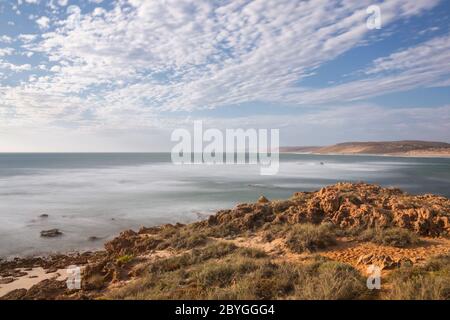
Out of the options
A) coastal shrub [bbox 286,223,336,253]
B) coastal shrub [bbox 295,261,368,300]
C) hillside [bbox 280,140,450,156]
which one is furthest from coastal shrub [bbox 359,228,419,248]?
hillside [bbox 280,140,450,156]

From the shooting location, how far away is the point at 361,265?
25.7 feet

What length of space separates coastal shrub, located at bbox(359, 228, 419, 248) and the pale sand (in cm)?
889

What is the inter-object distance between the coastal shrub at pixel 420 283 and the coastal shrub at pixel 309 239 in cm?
294

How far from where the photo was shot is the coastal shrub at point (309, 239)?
950cm

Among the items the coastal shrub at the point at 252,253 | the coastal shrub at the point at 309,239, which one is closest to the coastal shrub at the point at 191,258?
the coastal shrub at the point at 252,253

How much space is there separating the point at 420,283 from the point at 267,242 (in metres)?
5.51

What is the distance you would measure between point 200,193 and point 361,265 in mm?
22960

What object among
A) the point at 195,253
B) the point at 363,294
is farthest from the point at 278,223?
the point at 363,294

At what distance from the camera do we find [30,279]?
10.1 m

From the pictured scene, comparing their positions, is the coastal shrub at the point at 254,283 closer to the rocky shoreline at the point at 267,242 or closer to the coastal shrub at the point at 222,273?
the coastal shrub at the point at 222,273

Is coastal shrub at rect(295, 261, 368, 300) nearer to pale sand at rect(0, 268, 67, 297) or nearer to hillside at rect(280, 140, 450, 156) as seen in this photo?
pale sand at rect(0, 268, 67, 297)

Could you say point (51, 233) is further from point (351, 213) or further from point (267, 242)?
point (351, 213)

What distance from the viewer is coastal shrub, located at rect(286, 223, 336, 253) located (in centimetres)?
950
